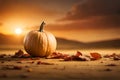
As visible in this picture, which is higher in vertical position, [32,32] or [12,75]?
[32,32]

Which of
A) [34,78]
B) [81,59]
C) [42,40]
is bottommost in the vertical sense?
[34,78]

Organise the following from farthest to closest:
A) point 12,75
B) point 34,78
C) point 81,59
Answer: point 81,59 → point 12,75 → point 34,78

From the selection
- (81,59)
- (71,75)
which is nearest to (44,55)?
(81,59)

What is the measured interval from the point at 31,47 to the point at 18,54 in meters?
0.51

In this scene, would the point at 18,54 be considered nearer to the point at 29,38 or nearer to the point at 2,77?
the point at 29,38

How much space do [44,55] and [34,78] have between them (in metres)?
3.63

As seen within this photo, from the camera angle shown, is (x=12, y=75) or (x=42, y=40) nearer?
(x=12, y=75)

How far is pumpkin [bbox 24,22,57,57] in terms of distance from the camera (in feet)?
23.7

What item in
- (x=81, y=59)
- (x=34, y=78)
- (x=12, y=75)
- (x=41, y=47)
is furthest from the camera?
(x=41, y=47)

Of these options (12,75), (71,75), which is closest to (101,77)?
(71,75)

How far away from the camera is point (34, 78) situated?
379 centimetres

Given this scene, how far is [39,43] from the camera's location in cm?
722

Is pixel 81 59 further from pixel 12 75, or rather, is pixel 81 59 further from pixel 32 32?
pixel 12 75

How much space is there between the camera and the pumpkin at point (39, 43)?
23.7ft
